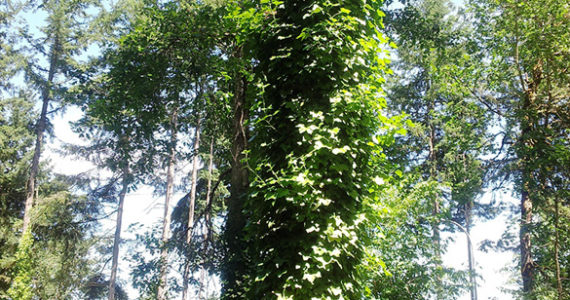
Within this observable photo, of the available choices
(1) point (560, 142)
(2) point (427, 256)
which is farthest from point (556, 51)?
(2) point (427, 256)

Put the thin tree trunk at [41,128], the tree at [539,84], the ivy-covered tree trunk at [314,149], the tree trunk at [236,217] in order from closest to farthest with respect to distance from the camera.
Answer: the ivy-covered tree trunk at [314,149], the tree trunk at [236,217], the tree at [539,84], the thin tree trunk at [41,128]

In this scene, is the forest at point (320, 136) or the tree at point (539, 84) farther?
the tree at point (539, 84)

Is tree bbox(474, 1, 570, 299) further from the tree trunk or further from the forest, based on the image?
the tree trunk

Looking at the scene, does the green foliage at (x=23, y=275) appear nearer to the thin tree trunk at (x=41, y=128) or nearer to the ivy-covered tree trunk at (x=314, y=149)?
the thin tree trunk at (x=41, y=128)

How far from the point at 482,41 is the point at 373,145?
6.73 metres

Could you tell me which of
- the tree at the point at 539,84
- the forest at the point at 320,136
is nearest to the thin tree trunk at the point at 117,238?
the forest at the point at 320,136

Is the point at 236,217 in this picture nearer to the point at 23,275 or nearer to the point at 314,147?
the point at 314,147

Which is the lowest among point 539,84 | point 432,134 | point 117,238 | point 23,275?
point 23,275

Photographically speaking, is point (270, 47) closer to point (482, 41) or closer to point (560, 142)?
point (560, 142)

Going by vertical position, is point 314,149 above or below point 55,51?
below

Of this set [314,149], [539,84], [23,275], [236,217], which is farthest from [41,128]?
[539,84]

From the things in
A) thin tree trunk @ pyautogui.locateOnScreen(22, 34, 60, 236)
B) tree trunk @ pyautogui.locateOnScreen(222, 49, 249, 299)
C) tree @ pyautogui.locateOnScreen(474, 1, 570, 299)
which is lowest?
tree trunk @ pyautogui.locateOnScreen(222, 49, 249, 299)

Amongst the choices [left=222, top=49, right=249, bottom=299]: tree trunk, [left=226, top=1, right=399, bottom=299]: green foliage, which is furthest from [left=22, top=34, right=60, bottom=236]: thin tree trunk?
[left=226, top=1, right=399, bottom=299]: green foliage

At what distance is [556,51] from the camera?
7.57 metres
